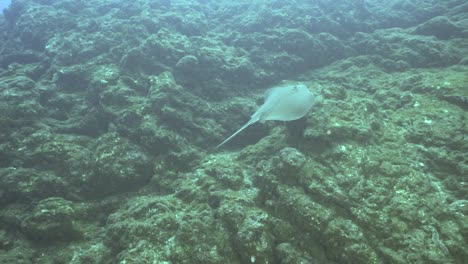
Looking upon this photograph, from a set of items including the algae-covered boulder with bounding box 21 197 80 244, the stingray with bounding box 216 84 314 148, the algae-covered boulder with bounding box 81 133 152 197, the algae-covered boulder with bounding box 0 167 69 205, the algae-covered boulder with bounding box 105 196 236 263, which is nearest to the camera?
the algae-covered boulder with bounding box 105 196 236 263

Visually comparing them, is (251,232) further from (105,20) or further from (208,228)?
(105,20)

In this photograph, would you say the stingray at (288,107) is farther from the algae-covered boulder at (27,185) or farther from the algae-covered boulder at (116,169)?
the algae-covered boulder at (27,185)

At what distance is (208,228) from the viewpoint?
4.07m

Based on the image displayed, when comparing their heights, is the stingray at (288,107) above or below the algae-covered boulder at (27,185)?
above

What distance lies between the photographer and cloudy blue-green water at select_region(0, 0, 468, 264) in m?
3.84

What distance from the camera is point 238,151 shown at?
625 cm

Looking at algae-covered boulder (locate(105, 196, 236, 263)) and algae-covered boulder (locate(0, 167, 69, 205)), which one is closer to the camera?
algae-covered boulder (locate(105, 196, 236, 263))

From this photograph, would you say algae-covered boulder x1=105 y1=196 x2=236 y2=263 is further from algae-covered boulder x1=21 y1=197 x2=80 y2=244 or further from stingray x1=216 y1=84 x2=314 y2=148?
stingray x1=216 y1=84 x2=314 y2=148

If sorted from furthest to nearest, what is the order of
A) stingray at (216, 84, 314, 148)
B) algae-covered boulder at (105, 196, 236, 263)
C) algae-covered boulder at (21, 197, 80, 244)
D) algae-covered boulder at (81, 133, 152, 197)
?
algae-covered boulder at (81, 133, 152, 197)
stingray at (216, 84, 314, 148)
algae-covered boulder at (21, 197, 80, 244)
algae-covered boulder at (105, 196, 236, 263)

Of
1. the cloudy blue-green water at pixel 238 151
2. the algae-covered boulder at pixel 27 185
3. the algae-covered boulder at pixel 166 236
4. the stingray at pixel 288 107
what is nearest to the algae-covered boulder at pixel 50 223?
the cloudy blue-green water at pixel 238 151

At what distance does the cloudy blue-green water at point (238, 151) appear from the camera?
3.84 meters

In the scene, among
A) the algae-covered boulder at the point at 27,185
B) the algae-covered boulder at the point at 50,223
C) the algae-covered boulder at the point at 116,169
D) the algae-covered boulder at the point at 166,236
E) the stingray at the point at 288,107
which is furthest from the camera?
the algae-covered boulder at the point at 116,169

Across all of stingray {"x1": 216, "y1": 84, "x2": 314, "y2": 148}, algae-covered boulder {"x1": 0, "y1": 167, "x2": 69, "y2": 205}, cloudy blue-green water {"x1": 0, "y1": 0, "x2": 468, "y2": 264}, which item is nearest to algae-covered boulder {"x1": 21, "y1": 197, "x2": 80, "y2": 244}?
cloudy blue-green water {"x1": 0, "y1": 0, "x2": 468, "y2": 264}

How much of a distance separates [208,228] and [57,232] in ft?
7.90
